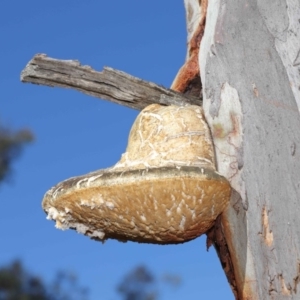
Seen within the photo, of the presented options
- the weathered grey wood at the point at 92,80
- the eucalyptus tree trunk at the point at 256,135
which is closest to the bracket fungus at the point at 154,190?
the eucalyptus tree trunk at the point at 256,135

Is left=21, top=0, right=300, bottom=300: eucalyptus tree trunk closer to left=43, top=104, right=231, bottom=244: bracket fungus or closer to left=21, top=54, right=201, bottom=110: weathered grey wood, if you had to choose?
left=43, top=104, right=231, bottom=244: bracket fungus

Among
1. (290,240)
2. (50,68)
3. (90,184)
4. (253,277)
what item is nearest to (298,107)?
(290,240)

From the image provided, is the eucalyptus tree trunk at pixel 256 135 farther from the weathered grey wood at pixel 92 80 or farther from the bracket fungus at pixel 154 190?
the weathered grey wood at pixel 92 80

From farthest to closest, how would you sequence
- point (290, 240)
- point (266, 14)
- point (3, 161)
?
point (3, 161) < point (266, 14) < point (290, 240)

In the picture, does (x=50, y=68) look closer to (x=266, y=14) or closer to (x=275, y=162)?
(x=266, y=14)

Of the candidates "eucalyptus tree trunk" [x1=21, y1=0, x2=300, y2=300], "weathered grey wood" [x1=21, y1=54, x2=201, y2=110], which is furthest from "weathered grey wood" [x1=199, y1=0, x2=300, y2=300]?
"weathered grey wood" [x1=21, y1=54, x2=201, y2=110]
